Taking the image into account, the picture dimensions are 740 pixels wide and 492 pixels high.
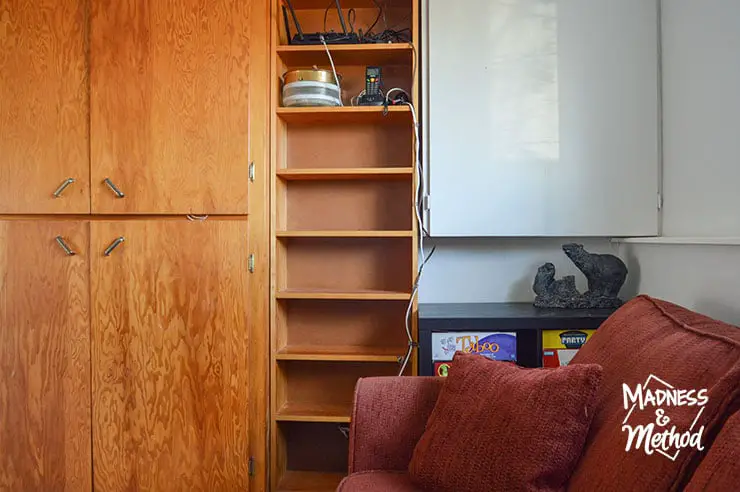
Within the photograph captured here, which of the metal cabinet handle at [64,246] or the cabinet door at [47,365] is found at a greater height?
the metal cabinet handle at [64,246]

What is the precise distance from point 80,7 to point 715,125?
2060 millimetres

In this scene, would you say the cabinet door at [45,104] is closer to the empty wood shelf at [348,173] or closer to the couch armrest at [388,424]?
the empty wood shelf at [348,173]

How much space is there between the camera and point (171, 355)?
6.10 feet

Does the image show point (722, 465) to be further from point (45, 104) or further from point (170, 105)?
point (45, 104)

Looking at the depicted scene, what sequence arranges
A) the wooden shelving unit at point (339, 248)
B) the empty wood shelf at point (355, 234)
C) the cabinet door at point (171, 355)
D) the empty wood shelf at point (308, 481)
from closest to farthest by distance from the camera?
the cabinet door at point (171, 355) < the empty wood shelf at point (355, 234) < the empty wood shelf at point (308, 481) < the wooden shelving unit at point (339, 248)

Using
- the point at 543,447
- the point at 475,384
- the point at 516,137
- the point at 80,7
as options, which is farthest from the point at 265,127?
the point at 543,447

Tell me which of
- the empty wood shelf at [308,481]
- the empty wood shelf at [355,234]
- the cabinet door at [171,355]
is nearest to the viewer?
the cabinet door at [171,355]

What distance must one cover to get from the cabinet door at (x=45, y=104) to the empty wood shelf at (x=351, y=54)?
28.1 inches

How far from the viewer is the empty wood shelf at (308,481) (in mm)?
2068

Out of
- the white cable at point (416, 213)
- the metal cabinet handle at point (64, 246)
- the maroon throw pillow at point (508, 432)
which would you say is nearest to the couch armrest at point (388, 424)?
the maroon throw pillow at point (508, 432)

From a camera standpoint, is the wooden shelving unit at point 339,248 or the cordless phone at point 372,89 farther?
the wooden shelving unit at point 339,248

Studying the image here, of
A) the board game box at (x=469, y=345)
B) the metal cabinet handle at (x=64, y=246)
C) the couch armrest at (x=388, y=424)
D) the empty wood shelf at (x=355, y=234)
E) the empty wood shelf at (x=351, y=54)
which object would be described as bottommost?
the couch armrest at (x=388, y=424)

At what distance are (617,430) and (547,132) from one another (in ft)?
4.25

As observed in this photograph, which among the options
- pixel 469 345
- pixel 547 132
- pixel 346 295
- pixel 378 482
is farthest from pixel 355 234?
pixel 378 482
